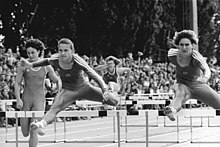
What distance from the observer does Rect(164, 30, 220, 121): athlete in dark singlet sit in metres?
13.3

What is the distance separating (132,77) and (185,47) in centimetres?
1912

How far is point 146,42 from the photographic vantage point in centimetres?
5006

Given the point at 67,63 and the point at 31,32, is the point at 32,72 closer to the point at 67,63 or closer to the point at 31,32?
the point at 67,63

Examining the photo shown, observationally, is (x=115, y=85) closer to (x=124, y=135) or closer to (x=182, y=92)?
(x=124, y=135)

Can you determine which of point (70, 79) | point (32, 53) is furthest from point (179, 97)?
point (32, 53)

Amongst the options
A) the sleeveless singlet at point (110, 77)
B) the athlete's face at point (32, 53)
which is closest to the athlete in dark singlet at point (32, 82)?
the athlete's face at point (32, 53)

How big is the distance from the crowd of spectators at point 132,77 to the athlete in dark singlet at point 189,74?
518cm

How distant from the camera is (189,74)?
44.2 ft

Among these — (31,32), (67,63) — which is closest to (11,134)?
(67,63)

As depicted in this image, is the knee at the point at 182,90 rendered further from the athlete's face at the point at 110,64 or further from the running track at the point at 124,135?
the athlete's face at the point at 110,64

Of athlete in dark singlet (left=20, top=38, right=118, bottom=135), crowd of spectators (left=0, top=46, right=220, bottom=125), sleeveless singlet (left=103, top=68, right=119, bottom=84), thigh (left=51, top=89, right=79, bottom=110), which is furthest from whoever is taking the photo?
crowd of spectators (left=0, top=46, right=220, bottom=125)

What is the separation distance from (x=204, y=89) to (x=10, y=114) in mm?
4043

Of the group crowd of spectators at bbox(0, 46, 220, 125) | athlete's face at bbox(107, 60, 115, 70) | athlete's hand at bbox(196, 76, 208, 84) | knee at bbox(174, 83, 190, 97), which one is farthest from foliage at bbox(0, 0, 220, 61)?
athlete's hand at bbox(196, 76, 208, 84)

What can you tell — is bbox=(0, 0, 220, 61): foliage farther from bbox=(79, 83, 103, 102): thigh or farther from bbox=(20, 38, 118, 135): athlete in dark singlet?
bbox=(79, 83, 103, 102): thigh
